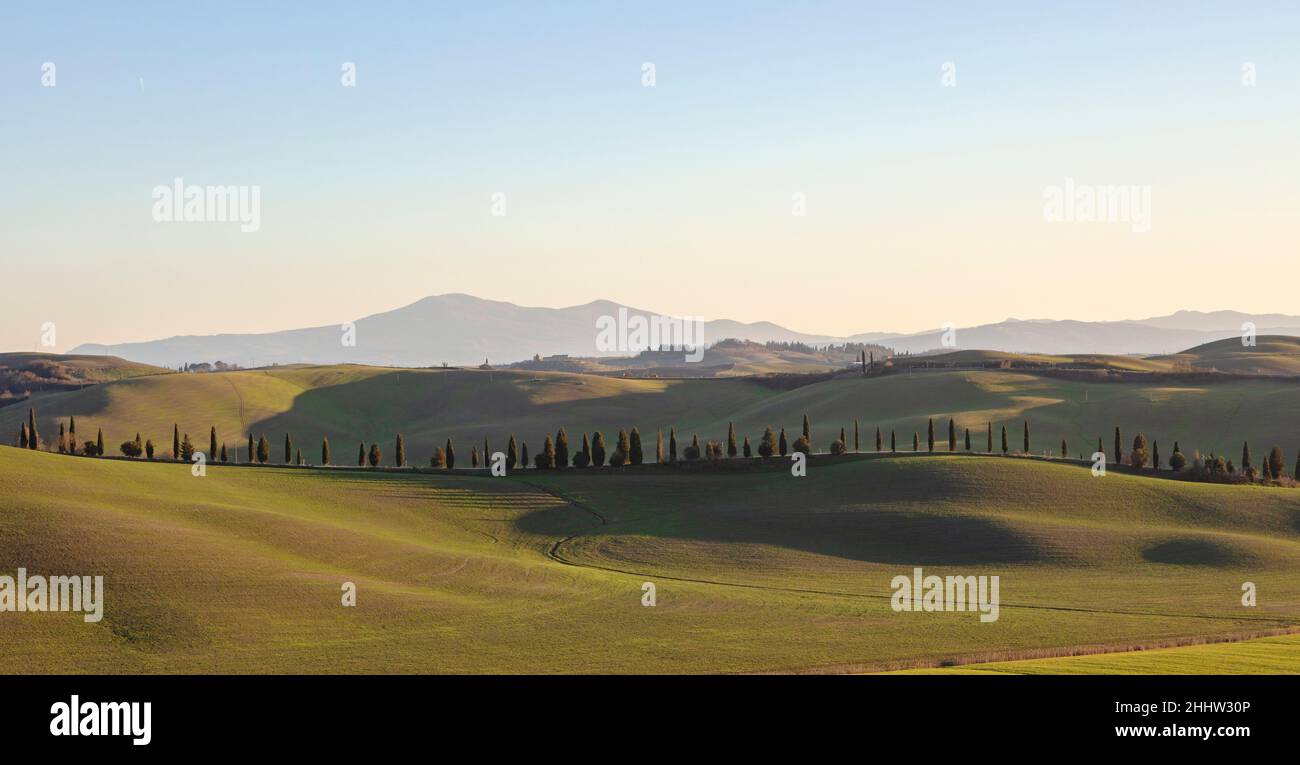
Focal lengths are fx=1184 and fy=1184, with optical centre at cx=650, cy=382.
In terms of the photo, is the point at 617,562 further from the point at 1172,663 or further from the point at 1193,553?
the point at 1172,663

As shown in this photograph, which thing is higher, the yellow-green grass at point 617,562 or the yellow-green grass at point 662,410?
the yellow-green grass at point 662,410

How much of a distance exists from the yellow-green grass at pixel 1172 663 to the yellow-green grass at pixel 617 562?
12.0ft

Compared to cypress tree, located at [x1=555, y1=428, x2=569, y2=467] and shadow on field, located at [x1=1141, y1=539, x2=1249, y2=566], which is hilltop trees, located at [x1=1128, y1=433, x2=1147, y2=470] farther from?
cypress tree, located at [x1=555, y1=428, x2=569, y2=467]

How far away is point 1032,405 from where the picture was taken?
14312 cm

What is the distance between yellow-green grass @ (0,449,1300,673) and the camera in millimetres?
42875

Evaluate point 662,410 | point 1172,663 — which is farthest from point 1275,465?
point 662,410

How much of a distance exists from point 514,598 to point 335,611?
28.5 ft

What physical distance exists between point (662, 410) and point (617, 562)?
105 metres

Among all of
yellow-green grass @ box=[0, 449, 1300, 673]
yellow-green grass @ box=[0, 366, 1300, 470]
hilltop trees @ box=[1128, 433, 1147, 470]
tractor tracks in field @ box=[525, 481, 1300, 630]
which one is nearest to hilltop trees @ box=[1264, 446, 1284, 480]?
hilltop trees @ box=[1128, 433, 1147, 470]

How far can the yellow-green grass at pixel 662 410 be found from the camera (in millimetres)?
126438

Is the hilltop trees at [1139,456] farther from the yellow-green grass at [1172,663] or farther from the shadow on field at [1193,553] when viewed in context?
the yellow-green grass at [1172,663]

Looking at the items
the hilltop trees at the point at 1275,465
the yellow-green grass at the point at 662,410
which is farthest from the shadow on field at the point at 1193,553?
the yellow-green grass at the point at 662,410
